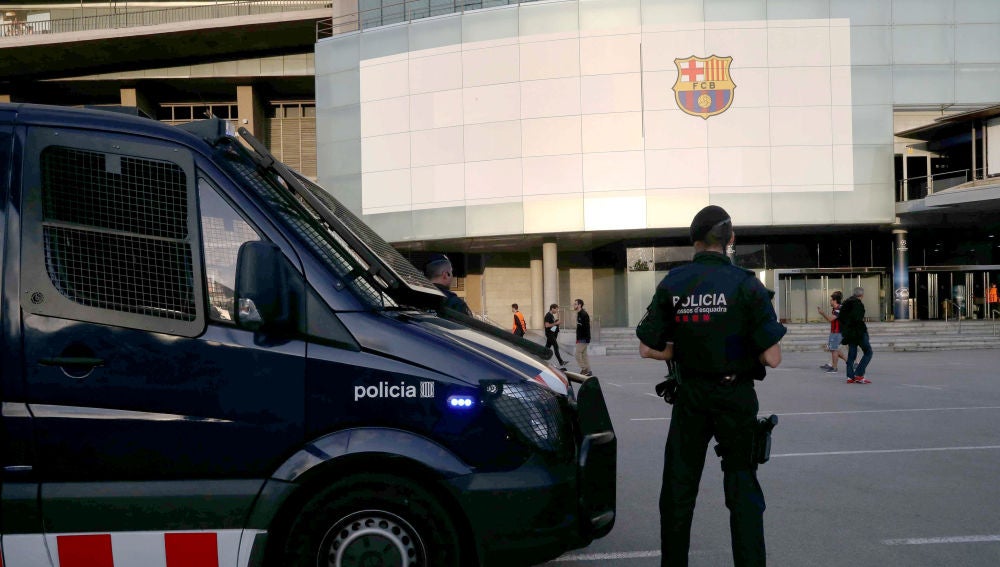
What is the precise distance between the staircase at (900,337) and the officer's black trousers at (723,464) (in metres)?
21.8

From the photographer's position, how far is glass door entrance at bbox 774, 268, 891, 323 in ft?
→ 115

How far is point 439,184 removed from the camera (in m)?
33.3

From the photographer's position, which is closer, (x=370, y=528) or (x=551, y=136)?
(x=370, y=528)

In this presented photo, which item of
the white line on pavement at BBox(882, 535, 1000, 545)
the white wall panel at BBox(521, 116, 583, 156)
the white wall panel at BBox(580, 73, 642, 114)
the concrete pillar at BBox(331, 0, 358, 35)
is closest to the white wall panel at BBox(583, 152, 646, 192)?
the white wall panel at BBox(521, 116, 583, 156)

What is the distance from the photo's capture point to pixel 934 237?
35.7m

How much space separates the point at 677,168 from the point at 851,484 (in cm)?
2687

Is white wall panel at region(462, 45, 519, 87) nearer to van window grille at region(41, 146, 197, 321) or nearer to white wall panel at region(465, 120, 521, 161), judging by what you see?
white wall panel at region(465, 120, 521, 161)

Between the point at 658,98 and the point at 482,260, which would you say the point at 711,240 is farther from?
the point at 482,260

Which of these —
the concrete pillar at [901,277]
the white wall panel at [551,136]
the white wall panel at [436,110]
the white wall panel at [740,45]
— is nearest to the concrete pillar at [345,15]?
the white wall panel at [436,110]

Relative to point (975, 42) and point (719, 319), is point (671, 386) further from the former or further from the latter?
point (975, 42)

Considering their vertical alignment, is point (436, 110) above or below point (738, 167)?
above

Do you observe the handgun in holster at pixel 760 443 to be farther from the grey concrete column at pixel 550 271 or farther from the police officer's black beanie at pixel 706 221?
the grey concrete column at pixel 550 271

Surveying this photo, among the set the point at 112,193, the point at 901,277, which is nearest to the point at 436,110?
the point at 901,277

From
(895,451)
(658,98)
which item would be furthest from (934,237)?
(895,451)
